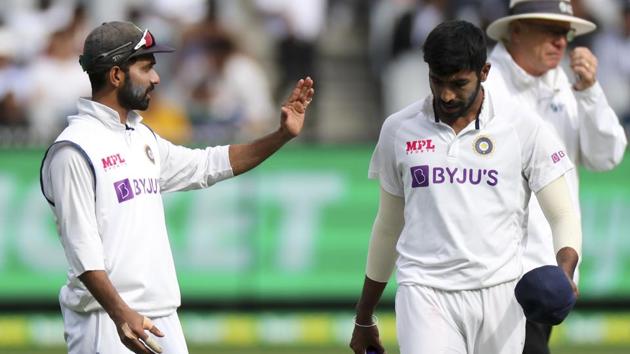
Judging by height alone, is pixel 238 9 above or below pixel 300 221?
above

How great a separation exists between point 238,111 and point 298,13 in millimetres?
1123

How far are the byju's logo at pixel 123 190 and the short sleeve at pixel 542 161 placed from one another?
61.9 inches

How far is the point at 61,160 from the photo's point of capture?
5.27 m

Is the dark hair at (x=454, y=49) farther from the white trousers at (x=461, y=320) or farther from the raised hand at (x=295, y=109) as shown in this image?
the white trousers at (x=461, y=320)

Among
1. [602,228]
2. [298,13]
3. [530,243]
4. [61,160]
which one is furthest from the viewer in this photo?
[298,13]

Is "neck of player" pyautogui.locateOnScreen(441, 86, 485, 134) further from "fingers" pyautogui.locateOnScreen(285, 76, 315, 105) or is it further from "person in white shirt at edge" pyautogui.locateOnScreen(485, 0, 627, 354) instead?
"person in white shirt at edge" pyautogui.locateOnScreen(485, 0, 627, 354)

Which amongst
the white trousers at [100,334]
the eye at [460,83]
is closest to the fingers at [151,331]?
the white trousers at [100,334]

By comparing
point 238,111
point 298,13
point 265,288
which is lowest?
point 265,288

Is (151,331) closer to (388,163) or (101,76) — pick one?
(101,76)

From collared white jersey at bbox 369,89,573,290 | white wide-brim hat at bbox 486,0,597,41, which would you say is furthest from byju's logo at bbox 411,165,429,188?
white wide-brim hat at bbox 486,0,597,41

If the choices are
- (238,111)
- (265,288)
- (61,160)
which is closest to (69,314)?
(61,160)

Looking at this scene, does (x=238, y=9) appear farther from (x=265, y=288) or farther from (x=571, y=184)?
(x=571, y=184)

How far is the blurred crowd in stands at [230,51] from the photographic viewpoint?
12.1 m

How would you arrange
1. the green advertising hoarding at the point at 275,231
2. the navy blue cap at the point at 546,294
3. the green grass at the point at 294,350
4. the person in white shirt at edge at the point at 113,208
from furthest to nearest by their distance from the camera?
the green advertising hoarding at the point at 275,231 → the green grass at the point at 294,350 → the person in white shirt at edge at the point at 113,208 → the navy blue cap at the point at 546,294
